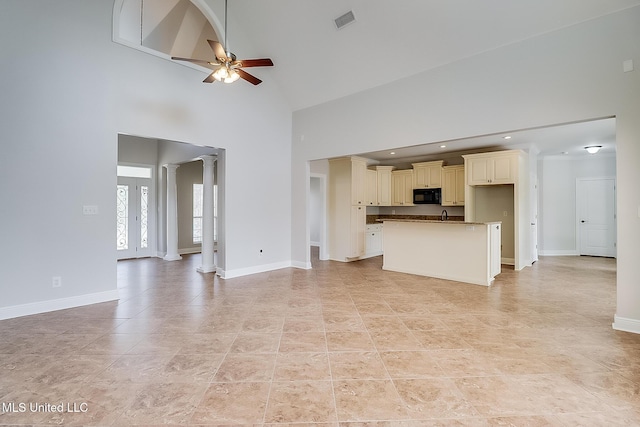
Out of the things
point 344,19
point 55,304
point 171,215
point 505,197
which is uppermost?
point 344,19

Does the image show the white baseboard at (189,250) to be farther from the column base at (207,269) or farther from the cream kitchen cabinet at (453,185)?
the cream kitchen cabinet at (453,185)

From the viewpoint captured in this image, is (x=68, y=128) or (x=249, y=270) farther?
(x=249, y=270)

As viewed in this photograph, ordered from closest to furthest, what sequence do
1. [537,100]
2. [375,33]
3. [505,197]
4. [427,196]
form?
[537,100]
[375,33]
[505,197]
[427,196]

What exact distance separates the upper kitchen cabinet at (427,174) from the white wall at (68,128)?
533 centimetres

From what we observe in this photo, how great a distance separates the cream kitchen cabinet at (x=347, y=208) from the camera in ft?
23.2

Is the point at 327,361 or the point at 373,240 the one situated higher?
the point at 373,240

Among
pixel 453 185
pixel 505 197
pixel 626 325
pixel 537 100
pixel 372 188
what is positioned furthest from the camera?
pixel 372 188

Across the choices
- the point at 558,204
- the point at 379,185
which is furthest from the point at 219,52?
the point at 558,204

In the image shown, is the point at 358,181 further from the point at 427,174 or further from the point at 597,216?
the point at 597,216

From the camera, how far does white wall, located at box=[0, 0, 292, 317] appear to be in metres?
3.39

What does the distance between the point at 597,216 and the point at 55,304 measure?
1136cm

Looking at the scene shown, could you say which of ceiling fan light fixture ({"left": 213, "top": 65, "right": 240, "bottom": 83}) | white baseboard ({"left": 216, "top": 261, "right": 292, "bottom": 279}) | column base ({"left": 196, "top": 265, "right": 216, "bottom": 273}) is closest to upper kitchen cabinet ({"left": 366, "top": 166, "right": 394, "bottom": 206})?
white baseboard ({"left": 216, "top": 261, "right": 292, "bottom": 279})

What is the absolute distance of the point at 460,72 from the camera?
411 cm

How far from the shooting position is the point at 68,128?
3.71m
